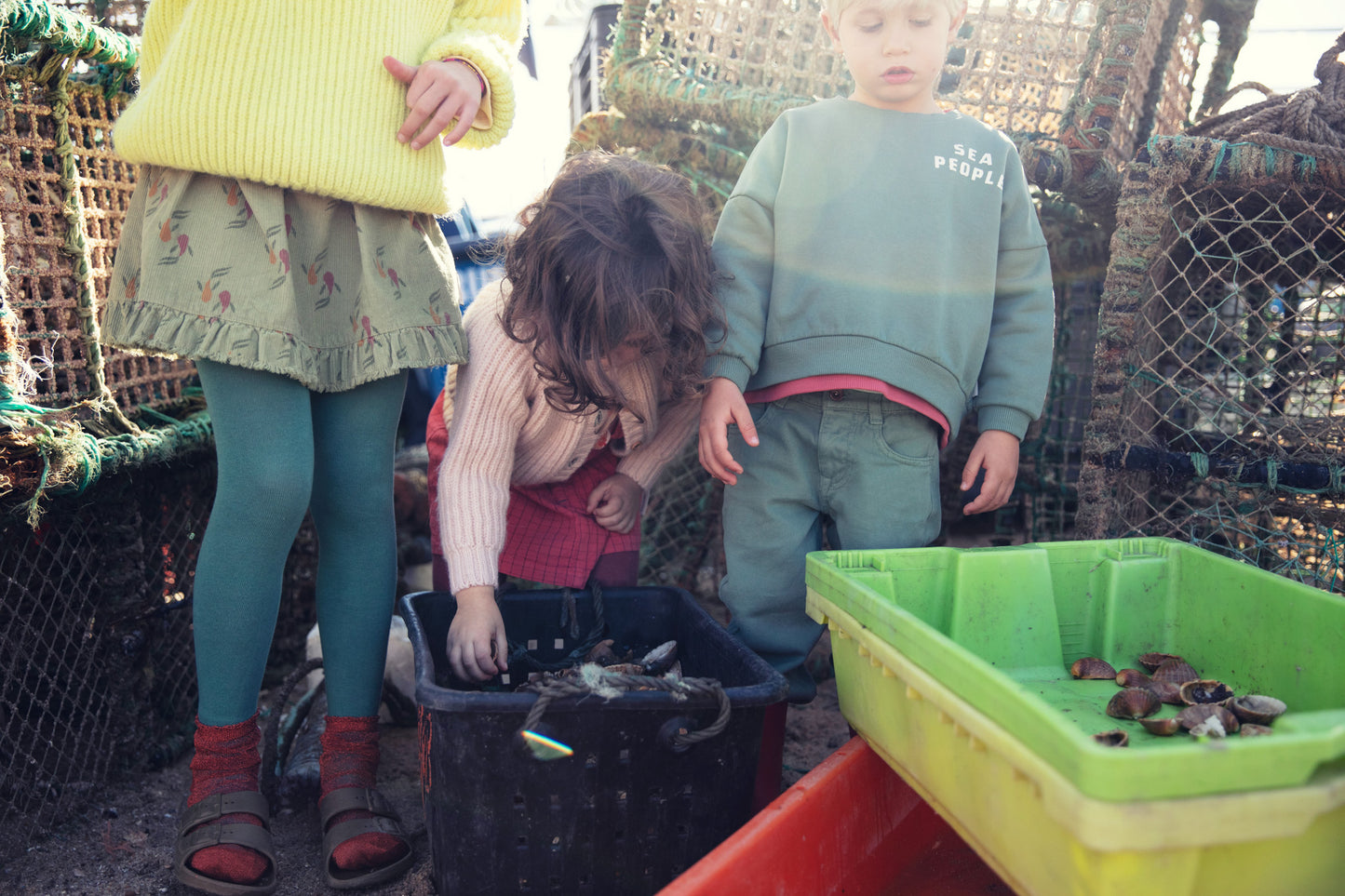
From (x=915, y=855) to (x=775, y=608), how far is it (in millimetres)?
436

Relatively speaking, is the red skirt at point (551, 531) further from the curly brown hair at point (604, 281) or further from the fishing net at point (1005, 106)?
the fishing net at point (1005, 106)

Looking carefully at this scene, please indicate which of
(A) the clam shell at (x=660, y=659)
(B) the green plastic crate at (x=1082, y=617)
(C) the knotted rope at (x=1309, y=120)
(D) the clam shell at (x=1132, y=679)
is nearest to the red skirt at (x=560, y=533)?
(A) the clam shell at (x=660, y=659)

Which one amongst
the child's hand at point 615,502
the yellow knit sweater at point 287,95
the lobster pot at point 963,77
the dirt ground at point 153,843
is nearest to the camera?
the yellow knit sweater at point 287,95

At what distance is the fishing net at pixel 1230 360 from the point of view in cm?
160

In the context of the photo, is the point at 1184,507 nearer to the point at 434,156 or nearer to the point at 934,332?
the point at 934,332

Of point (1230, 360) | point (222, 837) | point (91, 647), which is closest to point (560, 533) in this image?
point (222, 837)

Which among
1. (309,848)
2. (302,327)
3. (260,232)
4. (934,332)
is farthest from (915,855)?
(260,232)

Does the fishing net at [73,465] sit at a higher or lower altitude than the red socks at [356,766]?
higher

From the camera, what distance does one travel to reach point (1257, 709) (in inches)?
41.6

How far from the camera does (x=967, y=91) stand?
6.61 feet

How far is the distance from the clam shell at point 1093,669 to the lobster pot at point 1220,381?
42cm

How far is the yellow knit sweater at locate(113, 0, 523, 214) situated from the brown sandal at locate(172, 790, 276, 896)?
81 cm

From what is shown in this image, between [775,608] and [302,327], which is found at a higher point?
[302,327]

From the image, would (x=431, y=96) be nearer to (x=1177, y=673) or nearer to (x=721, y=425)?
(x=721, y=425)
